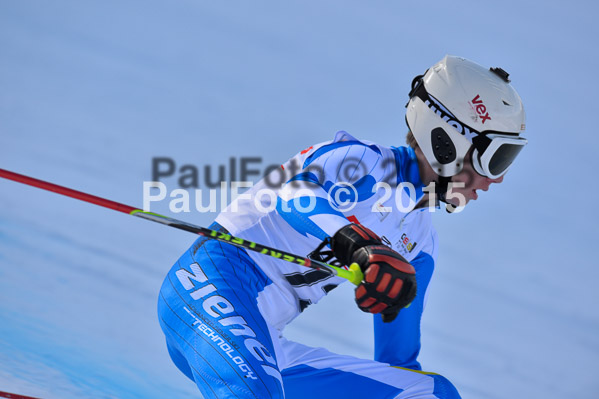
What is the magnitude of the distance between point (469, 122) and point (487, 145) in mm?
108

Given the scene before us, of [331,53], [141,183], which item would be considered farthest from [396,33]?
[141,183]

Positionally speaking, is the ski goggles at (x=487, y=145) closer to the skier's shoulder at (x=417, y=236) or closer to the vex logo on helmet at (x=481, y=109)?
the vex logo on helmet at (x=481, y=109)

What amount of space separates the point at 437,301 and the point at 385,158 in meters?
2.26

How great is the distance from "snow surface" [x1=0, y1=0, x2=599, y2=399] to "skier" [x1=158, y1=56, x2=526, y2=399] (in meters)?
0.94

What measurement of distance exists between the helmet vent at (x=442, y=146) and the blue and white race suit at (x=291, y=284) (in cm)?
9

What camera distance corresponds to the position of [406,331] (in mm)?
2977

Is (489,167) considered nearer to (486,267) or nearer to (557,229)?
(486,267)

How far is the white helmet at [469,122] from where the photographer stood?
270 centimetres

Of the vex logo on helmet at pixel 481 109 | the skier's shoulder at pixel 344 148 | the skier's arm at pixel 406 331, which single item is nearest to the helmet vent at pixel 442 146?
the vex logo on helmet at pixel 481 109

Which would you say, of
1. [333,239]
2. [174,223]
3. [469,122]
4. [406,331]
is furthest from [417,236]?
[174,223]

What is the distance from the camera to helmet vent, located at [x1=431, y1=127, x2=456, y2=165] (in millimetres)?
2705

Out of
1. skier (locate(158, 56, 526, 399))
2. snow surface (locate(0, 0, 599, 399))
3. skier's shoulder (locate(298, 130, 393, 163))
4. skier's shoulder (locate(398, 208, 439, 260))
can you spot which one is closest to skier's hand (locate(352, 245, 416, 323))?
skier (locate(158, 56, 526, 399))

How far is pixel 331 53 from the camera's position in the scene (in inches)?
299

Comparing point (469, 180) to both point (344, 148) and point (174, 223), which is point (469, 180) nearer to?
point (344, 148)
